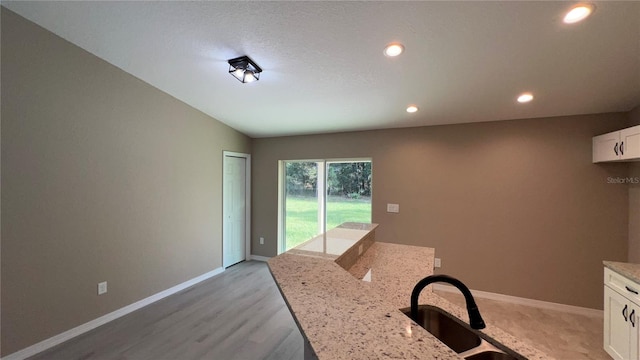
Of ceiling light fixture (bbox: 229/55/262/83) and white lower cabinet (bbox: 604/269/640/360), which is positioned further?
ceiling light fixture (bbox: 229/55/262/83)

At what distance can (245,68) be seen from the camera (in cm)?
235

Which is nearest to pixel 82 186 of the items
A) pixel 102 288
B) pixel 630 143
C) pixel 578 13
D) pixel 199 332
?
pixel 102 288

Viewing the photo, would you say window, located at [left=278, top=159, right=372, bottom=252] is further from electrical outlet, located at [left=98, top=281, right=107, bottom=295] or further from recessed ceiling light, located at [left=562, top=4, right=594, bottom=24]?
recessed ceiling light, located at [left=562, top=4, right=594, bottom=24]

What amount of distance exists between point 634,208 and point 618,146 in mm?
825

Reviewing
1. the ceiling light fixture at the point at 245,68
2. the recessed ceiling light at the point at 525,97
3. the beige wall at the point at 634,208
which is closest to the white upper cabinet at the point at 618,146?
the beige wall at the point at 634,208

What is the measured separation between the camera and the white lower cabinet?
1.83 metres

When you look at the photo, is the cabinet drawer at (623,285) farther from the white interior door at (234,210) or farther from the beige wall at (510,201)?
the white interior door at (234,210)

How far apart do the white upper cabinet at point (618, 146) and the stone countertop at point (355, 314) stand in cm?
246

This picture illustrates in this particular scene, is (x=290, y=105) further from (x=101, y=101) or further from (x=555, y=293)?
(x=555, y=293)

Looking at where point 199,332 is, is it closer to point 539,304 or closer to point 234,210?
point 234,210

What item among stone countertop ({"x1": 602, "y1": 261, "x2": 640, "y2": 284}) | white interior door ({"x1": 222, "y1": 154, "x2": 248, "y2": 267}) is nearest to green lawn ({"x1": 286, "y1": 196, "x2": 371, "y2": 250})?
white interior door ({"x1": 222, "y1": 154, "x2": 248, "y2": 267})

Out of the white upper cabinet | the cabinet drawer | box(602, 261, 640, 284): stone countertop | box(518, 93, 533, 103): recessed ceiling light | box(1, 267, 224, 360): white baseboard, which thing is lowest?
box(1, 267, 224, 360): white baseboard

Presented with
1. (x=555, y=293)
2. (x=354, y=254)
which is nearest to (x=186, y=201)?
(x=354, y=254)

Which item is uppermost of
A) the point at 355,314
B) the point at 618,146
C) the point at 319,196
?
the point at 618,146
